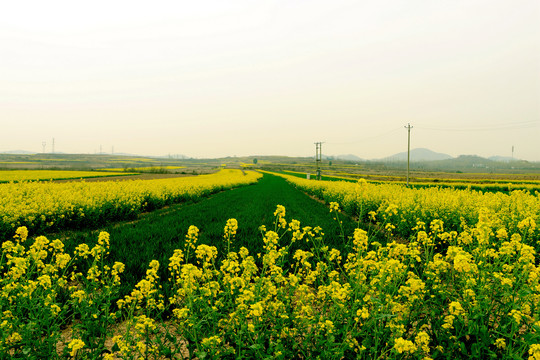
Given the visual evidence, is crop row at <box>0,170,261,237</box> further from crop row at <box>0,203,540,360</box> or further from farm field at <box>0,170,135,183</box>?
farm field at <box>0,170,135,183</box>

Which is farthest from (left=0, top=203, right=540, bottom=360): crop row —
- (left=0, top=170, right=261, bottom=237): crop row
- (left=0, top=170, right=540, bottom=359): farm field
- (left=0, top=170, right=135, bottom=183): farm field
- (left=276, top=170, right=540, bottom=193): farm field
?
(left=0, top=170, right=135, bottom=183): farm field

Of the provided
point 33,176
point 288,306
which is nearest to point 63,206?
point 288,306

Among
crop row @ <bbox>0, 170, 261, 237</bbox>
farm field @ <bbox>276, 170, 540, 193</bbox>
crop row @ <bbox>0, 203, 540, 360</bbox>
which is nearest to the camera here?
crop row @ <bbox>0, 203, 540, 360</bbox>

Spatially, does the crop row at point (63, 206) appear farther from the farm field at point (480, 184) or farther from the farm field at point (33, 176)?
the farm field at point (480, 184)

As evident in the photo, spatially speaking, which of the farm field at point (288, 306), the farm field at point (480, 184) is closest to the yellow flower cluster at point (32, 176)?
the farm field at point (288, 306)

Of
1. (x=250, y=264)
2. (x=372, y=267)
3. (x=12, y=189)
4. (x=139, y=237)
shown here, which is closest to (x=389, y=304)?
(x=372, y=267)

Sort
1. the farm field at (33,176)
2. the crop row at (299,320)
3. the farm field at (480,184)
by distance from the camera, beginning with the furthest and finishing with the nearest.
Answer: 1. the farm field at (480,184)
2. the farm field at (33,176)
3. the crop row at (299,320)

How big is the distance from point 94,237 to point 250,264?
25.0 feet

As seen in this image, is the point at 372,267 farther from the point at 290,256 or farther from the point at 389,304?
the point at 290,256

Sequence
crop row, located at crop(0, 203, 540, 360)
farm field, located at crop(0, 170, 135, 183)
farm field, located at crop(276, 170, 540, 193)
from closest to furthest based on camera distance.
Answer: crop row, located at crop(0, 203, 540, 360) → farm field, located at crop(0, 170, 135, 183) → farm field, located at crop(276, 170, 540, 193)

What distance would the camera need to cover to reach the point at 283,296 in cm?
330

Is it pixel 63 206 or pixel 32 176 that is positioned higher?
pixel 32 176

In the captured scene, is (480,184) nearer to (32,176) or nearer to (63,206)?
(63,206)

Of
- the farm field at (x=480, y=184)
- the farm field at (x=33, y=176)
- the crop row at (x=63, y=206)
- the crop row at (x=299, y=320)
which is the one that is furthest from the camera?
the farm field at (x=480, y=184)
